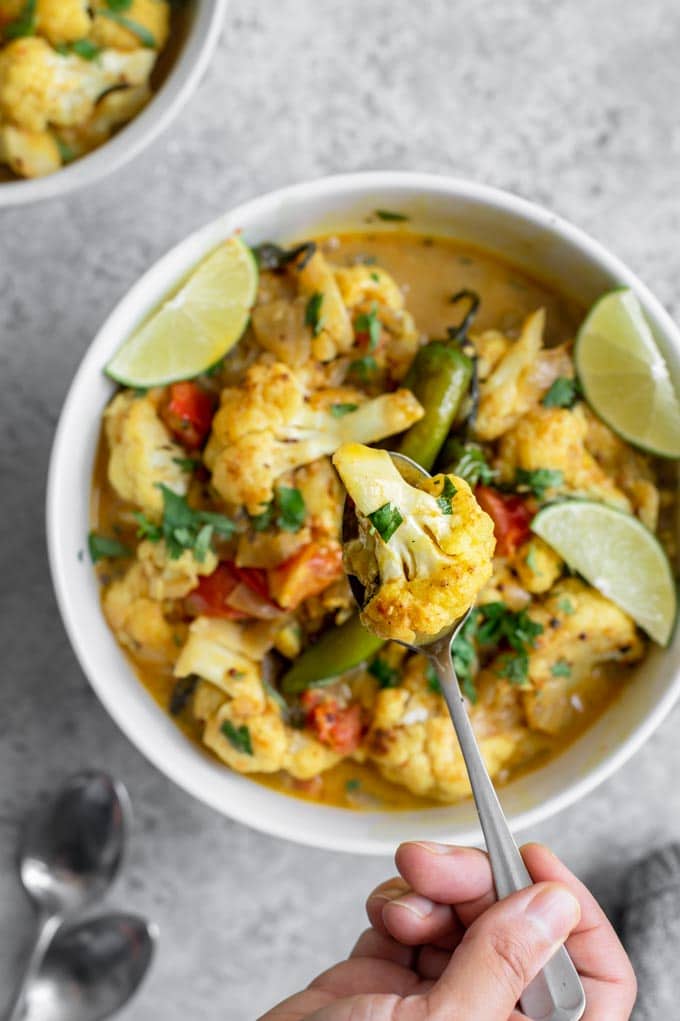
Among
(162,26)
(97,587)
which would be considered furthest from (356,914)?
(162,26)

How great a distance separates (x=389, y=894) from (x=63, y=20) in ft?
8.74

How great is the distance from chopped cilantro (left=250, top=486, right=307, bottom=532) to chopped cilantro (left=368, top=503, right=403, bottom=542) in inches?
33.0

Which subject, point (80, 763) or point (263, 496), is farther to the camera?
point (80, 763)

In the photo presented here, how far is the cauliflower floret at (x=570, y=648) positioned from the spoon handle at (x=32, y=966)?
5.91 ft

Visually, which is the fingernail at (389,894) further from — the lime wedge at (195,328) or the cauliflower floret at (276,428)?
the lime wedge at (195,328)

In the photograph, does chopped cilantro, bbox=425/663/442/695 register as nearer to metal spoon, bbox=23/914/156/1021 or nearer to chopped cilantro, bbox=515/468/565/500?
chopped cilantro, bbox=515/468/565/500

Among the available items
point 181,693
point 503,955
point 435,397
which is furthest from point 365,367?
point 503,955

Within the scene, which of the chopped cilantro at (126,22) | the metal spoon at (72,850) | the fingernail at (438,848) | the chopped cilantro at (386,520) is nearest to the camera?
the chopped cilantro at (386,520)

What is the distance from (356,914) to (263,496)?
5.27ft

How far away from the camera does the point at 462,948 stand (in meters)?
2.31

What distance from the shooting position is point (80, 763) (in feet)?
11.8

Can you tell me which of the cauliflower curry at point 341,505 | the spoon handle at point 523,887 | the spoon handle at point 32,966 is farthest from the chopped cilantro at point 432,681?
the spoon handle at point 32,966

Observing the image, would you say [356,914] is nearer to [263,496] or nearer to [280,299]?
[263,496]

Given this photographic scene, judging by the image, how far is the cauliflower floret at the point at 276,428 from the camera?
2.82m
